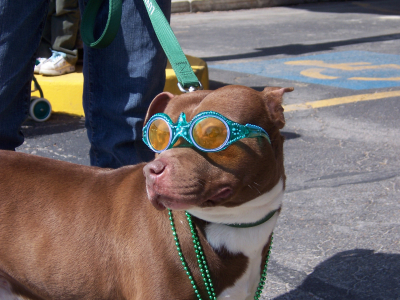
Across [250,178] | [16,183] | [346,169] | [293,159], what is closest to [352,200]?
[346,169]

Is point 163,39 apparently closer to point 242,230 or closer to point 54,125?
point 242,230

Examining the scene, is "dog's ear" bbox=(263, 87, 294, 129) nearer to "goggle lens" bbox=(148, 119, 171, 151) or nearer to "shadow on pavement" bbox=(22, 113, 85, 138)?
"goggle lens" bbox=(148, 119, 171, 151)

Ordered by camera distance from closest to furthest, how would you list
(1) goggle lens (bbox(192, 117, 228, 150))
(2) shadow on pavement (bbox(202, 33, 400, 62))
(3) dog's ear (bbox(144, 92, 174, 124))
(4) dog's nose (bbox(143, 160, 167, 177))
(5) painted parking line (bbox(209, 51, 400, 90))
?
(4) dog's nose (bbox(143, 160, 167, 177)) → (1) goggle lens (bbox(192, 117, 228, 150)) → (3) dog's ear (bbox(144, 92, 174, 124)) → (5) painted parking line (bbox(209, 51, 400, 90)) → (2) shadow on pavement (bbox(202, 33, 400, 62))

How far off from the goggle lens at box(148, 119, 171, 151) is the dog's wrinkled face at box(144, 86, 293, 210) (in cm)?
8

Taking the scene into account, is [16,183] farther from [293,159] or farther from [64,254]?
[293,159]

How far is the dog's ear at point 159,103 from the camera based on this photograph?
7.54 ft

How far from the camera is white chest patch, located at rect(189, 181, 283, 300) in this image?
6.68 ft

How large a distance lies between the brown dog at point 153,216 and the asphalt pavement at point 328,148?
27.6 inches

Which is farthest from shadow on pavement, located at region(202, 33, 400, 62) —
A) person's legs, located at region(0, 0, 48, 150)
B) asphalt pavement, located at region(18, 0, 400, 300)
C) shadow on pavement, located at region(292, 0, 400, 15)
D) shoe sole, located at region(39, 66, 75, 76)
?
person's legs, located at region(0, 0, 48, 150)

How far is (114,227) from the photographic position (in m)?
2.14

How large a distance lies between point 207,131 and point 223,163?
0.44 feet

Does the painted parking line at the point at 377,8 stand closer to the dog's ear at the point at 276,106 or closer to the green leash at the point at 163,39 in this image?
the green leash at the point at 163,39

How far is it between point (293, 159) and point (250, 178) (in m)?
2.37

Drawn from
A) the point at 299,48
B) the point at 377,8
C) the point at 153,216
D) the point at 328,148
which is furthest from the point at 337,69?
the point at 377,8
